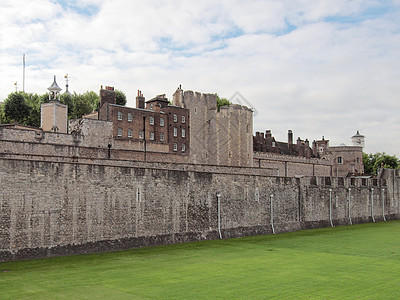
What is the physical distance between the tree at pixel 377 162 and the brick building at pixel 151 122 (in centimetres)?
4668

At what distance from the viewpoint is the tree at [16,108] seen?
172ft

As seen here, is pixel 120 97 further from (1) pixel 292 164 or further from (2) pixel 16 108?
(1) pixel 292 164

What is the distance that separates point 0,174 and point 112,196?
4.69 meters

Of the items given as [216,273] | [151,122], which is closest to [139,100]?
[151,122]

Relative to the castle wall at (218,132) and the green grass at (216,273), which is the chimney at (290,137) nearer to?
the castle wall at (218,132)

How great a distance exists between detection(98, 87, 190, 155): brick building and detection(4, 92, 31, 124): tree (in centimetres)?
1570

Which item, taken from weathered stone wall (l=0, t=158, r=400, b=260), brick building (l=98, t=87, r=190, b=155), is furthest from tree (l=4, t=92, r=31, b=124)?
weathered stone wall (l=0, t=158, r=400, b=260)

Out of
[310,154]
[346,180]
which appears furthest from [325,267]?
[310,154]

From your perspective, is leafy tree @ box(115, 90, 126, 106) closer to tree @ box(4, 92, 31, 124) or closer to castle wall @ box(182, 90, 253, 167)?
tree @ box(4, 92, 31, 124)

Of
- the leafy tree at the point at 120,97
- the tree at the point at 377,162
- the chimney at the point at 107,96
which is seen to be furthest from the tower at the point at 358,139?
the chimney at the point at 107,96

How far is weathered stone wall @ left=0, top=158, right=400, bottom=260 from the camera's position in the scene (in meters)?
16.2

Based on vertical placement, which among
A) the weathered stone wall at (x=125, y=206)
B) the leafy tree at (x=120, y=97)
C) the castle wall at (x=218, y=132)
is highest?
the leafy tree at (x=120, y=97)

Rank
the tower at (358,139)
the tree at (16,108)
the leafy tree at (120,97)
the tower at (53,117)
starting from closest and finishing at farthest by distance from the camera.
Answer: the tower at (53,117) < the tree at (16,108) < the leafy tree at (120,97) < the tower at (358,139)

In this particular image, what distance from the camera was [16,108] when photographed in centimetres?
5278
